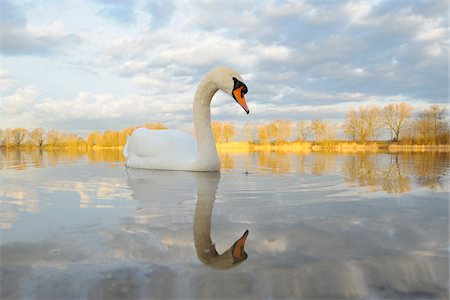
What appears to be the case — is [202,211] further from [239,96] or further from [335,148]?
[335,148]

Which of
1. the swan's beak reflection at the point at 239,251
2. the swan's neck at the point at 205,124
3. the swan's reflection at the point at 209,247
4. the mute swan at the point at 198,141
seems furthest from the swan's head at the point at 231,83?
the swan's beak reflection at the point at 239,251

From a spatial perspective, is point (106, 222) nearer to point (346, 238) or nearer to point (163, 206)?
point (163, 206)

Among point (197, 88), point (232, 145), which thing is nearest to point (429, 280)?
point (197, 88)

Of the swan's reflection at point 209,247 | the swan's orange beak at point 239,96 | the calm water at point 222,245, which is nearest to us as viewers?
the calm water at point 222,245

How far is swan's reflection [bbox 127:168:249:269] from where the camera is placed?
2.08 metres

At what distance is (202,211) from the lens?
341 centimetres

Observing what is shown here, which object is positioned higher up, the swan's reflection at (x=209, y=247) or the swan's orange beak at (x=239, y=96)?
the swan's orange beak at (x=239, y=96)

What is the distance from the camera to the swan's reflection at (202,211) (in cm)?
208

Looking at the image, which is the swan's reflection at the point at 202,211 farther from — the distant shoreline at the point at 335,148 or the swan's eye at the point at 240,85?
the distant shoreline at the point at 335,148

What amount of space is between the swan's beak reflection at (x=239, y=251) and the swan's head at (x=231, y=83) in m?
4.37

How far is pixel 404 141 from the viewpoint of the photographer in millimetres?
45750

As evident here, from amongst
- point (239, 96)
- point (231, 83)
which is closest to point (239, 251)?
point (239, 96)

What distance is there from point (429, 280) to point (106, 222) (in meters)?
2.48

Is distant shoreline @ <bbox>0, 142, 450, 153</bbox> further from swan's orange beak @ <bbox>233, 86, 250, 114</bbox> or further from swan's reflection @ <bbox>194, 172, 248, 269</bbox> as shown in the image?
swan's reflection @ <bbox>194, 172, 248, 269</bbox>
